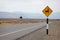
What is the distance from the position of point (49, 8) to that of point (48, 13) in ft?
1.88

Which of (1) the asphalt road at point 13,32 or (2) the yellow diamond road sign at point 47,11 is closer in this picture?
(1) the asphalt road at point 13,32

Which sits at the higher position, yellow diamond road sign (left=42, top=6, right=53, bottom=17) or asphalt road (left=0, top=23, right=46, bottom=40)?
yellow diamond road sign (left=42, top=6, right=53, bottom=17)

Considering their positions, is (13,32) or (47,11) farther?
(13,32)

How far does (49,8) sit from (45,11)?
55cm

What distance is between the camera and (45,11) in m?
22.7

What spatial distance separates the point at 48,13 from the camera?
22.6 metres

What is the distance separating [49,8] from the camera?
894 inches

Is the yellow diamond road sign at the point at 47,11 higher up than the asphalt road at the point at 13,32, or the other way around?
the yellow diamond road sign at the point at 47,11

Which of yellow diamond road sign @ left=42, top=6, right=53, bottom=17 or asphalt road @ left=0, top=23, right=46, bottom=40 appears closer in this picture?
asphalt road @ left=0, top=23, right=46, bottom=40

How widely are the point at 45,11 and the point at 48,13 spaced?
41 centimetres

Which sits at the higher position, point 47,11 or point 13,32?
point 47,11

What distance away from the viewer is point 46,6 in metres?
22.8

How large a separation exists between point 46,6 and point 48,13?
0.83 m
